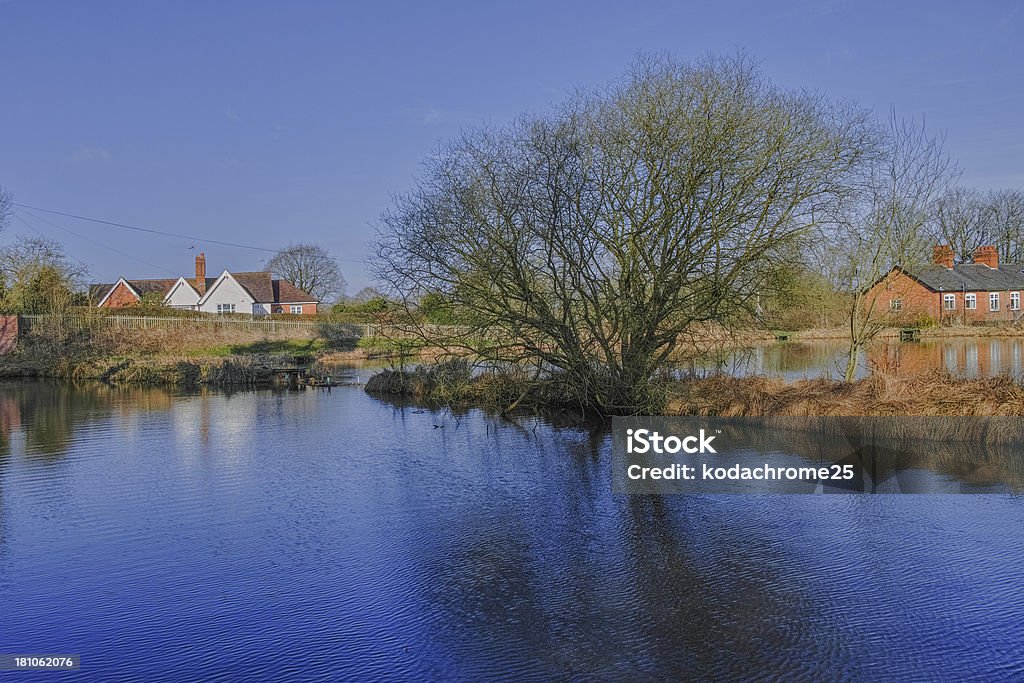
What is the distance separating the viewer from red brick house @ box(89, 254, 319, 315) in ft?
182

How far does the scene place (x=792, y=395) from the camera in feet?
45.8

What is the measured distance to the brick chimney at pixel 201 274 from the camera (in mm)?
55594

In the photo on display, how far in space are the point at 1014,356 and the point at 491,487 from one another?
63.9ft

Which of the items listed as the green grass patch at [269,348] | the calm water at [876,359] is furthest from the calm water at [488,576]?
the green grass patch at [269,348]

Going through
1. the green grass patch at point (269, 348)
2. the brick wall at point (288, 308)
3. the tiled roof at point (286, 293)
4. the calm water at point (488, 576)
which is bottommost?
the calm water at point (488, 576)

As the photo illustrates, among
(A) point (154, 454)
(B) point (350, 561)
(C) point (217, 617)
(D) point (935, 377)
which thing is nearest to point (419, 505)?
(B) point (350, 561)

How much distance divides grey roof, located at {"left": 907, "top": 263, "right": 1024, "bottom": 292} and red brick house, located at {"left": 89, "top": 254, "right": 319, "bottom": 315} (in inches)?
1483

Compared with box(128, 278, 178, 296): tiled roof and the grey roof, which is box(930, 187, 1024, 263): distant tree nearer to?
the grey roof

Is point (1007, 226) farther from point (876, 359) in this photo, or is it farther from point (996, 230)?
point (876, 359)

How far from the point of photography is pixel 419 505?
9.32 metres

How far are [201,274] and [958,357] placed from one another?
46.3 m

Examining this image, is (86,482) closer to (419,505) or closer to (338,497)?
(338,497)

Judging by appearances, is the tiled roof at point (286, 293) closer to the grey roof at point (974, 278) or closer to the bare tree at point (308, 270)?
the bare tree at point (308, 270)

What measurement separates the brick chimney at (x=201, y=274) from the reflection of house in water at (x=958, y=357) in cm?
4381
